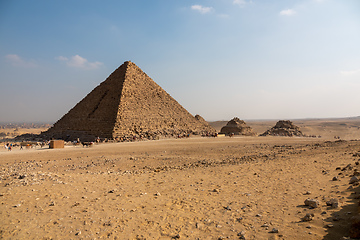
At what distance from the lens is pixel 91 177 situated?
7867 mm

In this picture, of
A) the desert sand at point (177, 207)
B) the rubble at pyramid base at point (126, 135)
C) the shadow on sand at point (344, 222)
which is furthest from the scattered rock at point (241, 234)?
the rubble at pyramid base at point (126, 135)

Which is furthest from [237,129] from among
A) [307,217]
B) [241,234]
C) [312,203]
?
[241,234]

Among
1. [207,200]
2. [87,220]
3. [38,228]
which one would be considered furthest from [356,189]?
[38,228]

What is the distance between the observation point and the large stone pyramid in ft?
113

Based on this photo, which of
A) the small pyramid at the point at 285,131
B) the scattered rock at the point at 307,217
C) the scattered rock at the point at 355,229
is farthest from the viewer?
the small pyramid at the point at 285,131

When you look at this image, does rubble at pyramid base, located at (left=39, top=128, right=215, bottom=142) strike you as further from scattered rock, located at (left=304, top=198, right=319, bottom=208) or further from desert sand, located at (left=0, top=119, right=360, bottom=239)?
scattered rock, located at (left=304, top=198, right=319, bottom=208)

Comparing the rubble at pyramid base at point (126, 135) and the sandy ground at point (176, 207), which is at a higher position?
the rubble at pyramid base at point (126, 135)

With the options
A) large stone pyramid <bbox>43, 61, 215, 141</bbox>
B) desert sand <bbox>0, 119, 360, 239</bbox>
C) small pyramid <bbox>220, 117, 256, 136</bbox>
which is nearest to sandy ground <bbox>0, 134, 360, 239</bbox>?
desert sand <bbox>0, 119, 360, 239</bbox>

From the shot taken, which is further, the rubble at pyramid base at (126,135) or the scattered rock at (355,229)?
the rubble at pyramid base at (126,135)

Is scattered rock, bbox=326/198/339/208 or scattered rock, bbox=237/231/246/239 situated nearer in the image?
scattered rock, bbox=237/231/246/239

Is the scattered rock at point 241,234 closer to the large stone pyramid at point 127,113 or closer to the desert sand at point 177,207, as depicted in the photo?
the desert sand at point 177,207

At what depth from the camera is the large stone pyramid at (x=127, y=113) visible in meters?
34.4

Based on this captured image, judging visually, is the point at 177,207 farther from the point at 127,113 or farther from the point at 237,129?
the point at 237,129

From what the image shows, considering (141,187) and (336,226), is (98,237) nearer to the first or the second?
(141,187)
